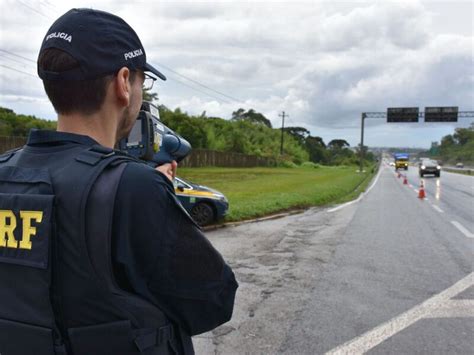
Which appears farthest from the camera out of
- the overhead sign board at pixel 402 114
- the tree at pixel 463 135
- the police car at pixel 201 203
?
the tree at pixel 463 135

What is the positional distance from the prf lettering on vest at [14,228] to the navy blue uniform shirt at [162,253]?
220 millimetres

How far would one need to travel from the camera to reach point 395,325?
15.7ft

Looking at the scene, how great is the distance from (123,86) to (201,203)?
10732 mm

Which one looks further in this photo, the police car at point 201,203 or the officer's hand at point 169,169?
the police car at point 201,203

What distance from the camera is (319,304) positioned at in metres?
5.47

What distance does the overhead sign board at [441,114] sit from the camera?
57422 mm

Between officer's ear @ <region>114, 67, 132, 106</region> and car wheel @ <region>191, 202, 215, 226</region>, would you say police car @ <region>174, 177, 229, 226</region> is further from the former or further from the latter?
officer's ear @ <region>114, 67, 132, 106</region>

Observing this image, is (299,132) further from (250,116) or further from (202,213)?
(202,213)

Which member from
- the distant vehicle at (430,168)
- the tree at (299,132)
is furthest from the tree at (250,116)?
the distant vehicle at (430,168)

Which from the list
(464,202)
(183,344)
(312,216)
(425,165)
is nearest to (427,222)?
(312,216)

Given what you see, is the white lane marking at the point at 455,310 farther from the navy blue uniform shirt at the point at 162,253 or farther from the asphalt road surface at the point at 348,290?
the navy blue uniform shirt at the point at 162,253

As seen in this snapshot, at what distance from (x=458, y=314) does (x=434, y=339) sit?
0.91 metres

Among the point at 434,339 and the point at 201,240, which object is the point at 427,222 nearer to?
the point at 434,339

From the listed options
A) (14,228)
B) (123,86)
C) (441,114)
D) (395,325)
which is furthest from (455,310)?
(441,114)
